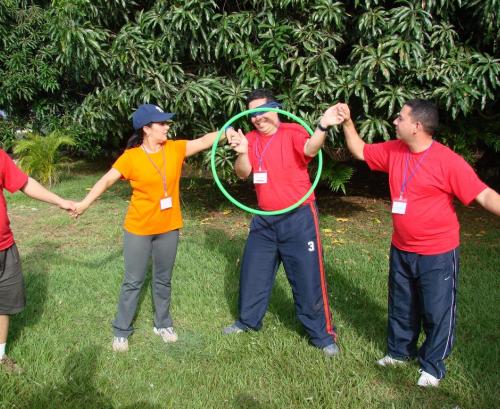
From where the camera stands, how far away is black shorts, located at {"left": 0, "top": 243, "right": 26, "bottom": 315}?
13.0 feet

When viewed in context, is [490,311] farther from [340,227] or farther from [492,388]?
[340,227]

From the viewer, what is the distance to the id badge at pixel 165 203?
428cm

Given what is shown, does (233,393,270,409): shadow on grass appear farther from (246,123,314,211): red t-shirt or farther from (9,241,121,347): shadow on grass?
(9,241,121,347): shadow on grass

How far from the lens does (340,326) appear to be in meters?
4.80

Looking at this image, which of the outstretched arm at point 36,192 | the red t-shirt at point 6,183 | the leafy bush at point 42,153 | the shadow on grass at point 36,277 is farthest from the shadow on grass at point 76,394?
the leafy bush at point 42,153

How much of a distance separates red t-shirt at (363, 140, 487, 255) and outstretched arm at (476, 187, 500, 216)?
0.18ft

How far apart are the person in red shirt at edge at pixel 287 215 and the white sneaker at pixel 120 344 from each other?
4.20ft

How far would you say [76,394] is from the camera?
3.80 meters

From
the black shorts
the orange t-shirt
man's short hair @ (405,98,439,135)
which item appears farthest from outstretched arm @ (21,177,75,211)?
man's short hair @ (405,98,439,135)

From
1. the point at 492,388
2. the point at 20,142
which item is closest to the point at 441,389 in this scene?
the point at 492,388

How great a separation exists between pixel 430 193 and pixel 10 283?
10.2ft

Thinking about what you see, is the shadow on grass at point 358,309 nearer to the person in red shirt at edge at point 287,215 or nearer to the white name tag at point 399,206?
the person in red shirt at edge at point 287,215

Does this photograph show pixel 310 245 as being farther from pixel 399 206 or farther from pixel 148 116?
pixel 148 116

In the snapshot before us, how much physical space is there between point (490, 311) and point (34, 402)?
4.03 m
